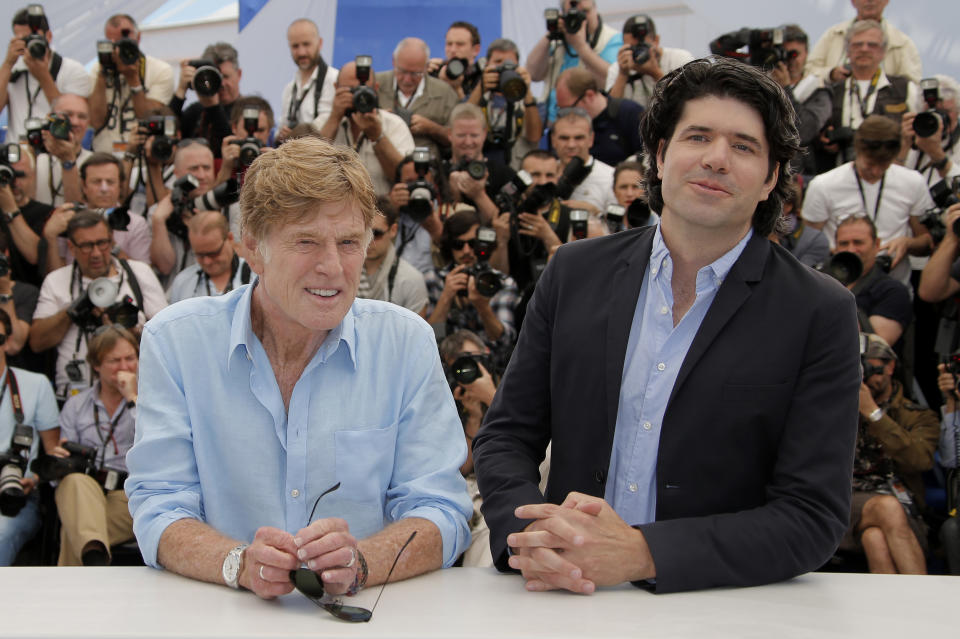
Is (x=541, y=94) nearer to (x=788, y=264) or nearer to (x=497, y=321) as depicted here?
(x=497, y=321)

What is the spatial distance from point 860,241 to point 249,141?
3.15 meters

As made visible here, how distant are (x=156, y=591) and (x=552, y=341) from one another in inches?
32.2

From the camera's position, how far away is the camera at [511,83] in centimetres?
568

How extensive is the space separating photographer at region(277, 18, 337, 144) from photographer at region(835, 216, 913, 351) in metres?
3.23

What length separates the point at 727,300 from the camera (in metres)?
1.74

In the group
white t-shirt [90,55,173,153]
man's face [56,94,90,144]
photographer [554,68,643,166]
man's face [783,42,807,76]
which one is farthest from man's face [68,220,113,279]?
man's face [783,42,807,76]

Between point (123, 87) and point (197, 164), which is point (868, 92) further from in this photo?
point (123, 87)

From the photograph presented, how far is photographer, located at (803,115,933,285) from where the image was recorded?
16.9ft

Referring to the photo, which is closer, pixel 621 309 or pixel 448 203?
pixel 621 309

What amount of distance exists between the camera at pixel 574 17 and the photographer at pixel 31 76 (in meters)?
3.14

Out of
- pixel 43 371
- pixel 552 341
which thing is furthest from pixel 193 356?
pixel 43 371

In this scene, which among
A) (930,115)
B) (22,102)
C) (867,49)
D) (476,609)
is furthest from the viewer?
(22,102)

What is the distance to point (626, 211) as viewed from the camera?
16.6ft

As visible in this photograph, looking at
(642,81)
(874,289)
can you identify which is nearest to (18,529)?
(874,289)
